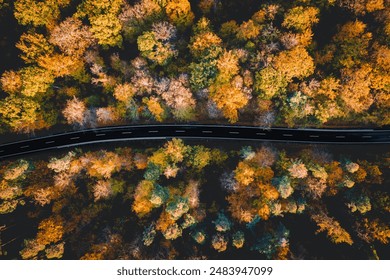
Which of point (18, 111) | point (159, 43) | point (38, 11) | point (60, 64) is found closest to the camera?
point (159, 43)

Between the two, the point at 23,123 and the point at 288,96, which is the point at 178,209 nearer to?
the point at 288,96

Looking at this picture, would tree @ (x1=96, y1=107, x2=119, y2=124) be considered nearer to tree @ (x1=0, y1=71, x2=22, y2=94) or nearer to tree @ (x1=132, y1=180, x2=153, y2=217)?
tree @ (x1=132, y1=180, x2=153, y2=217)

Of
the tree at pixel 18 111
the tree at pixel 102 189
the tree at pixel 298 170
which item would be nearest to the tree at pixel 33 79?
the tree at pixel 18 111

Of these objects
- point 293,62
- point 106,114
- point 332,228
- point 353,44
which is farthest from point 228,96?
point 332,228

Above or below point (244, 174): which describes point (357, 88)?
above

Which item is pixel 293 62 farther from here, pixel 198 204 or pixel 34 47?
pixel 34 47

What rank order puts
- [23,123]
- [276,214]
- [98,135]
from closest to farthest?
[276,214]
[23,123]
[98,135]

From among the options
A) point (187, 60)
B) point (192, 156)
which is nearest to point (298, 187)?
point (192, 156)

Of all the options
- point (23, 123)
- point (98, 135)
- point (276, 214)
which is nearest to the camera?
point (276, 214)
